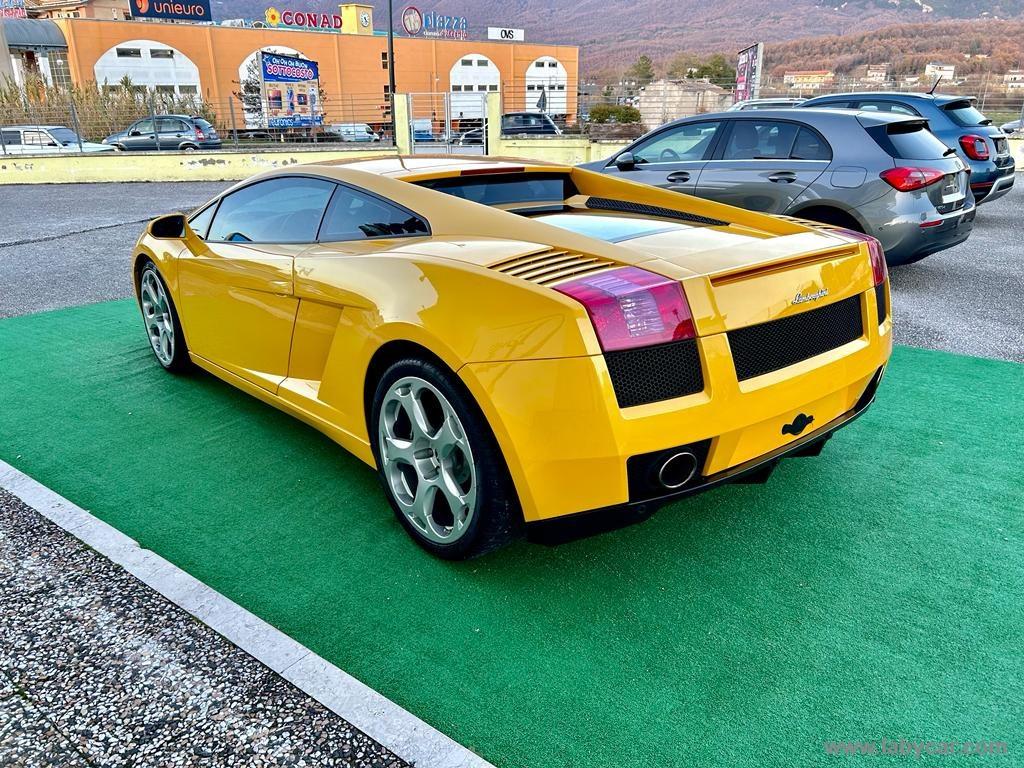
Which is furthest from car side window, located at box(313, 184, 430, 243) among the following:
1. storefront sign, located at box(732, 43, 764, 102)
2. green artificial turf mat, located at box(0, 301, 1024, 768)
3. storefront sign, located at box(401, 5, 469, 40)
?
storefront sign, located at box(401, 5, 469, 40)

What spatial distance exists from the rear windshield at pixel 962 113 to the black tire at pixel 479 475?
31.3 ft

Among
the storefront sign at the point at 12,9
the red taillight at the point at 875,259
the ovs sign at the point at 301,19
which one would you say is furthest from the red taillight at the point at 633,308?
the storefront sign at the point at 12,9

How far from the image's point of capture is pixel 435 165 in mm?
3369

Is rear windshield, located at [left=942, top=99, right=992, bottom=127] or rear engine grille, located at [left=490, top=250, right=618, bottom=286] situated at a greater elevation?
rear windshield, located at [left=942, top=99, right=992, bottom=127]

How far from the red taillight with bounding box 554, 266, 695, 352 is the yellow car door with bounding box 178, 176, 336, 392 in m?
1.48

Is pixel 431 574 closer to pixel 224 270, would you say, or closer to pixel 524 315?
pixel 524 315

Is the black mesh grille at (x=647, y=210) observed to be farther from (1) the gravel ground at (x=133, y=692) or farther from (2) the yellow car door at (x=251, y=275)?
(1) the gravel ground at (x=133, y=692)

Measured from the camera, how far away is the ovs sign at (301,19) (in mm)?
60156

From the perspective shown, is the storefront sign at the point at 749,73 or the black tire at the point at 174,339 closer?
the black tire at the point at 174,339

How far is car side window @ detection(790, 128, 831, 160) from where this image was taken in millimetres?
6352

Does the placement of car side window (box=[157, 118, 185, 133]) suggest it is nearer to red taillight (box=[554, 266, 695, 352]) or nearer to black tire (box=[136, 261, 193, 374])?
black tire (box=[136, 261, 193, 374])

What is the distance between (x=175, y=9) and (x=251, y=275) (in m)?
61.7

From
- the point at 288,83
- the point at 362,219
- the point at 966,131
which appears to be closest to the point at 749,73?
the point at 966,131

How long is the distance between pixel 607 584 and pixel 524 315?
1.02 m
